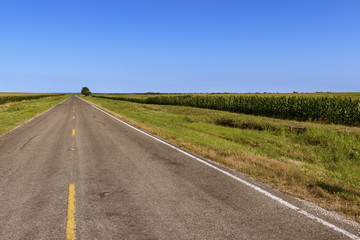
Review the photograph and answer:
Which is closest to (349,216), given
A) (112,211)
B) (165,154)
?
(112,211)

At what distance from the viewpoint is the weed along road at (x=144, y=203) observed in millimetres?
3645

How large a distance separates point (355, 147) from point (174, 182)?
9.58 meters

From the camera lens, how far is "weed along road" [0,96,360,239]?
3645mm

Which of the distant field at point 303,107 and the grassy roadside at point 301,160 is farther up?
the distant field at point 303,107

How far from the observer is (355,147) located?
10844 mm

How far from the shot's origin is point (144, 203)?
15.2 feet

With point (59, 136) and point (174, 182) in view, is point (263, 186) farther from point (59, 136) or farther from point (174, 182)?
point (59, 136)

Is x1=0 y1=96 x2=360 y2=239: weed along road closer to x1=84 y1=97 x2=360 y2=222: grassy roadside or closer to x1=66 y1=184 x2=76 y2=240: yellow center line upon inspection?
x1=66 y1=184 x2=76 y2=240: yellow center line

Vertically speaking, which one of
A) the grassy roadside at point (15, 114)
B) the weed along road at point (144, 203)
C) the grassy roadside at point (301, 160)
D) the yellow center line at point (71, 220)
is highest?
the grassy roadside at point (15, 114)

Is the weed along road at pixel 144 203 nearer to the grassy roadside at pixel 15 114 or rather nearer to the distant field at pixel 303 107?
the grassy roadside at pixel 15 114

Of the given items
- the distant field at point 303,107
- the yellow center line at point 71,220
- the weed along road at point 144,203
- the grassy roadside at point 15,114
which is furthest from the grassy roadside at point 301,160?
the grassy roadside at point 15,114

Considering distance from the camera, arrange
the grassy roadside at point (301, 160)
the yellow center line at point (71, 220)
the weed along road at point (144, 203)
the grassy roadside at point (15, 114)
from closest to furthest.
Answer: the yellow center line at point (71, 220), the weed along road at point (144, 203), the grassy roadside at point (301, 160), the grassy roadside at point (15, 114)

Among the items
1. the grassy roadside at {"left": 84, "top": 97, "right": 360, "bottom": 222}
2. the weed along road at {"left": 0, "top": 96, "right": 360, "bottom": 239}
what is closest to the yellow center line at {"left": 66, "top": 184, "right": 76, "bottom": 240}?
the weed along road at {"left": 0, "top": 96, "right": 360, "bottom": 239}

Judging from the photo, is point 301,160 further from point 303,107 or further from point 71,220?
point 303,107
